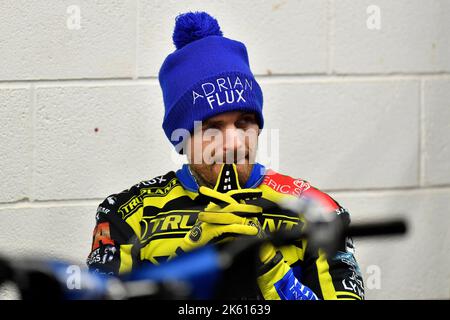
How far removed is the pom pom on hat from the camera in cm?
145

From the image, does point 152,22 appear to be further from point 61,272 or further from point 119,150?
point 61,272

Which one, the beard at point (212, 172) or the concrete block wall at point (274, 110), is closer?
the beard at point (212, 172)

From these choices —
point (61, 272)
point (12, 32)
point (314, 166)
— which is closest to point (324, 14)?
point (314, 166)

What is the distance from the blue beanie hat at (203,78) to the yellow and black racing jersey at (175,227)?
114 mm

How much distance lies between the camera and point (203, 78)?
1.38m

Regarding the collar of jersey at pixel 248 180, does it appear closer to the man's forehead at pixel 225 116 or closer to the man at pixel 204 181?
the man at pixel 204 181

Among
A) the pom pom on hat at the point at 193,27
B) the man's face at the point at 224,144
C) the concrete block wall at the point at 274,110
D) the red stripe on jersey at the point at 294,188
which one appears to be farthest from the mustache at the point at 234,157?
the concrete block wall at the point at 274,110

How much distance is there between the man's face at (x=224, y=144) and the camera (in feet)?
4.27

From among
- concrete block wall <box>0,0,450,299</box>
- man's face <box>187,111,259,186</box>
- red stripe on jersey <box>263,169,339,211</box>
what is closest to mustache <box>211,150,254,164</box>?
man's face <box>187,111,259,186</box>

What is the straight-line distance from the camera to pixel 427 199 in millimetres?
2236

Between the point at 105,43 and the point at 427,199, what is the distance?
42.6 inches

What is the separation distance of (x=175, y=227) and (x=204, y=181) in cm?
11

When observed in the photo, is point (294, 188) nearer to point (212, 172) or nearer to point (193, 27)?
point (212, 172)
